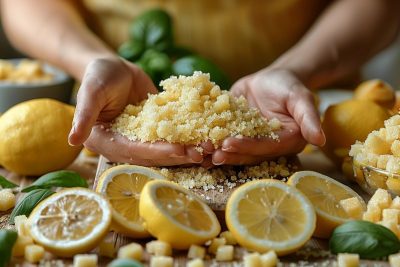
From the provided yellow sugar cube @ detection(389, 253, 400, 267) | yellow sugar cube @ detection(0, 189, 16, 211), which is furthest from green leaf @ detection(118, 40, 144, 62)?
yellow sugar cube @ detection(389, 253, 400, 267)

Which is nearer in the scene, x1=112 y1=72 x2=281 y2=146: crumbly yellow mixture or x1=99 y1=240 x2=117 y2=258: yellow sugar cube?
x1=99 y1=240 x2=117 y2=258: yellow sugar cube

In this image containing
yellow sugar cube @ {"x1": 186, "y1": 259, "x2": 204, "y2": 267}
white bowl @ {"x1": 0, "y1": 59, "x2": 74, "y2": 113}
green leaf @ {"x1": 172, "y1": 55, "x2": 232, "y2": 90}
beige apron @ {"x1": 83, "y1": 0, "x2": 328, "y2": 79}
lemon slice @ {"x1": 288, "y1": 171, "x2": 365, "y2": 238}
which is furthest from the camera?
beige apron @ {"x1": 83, "y1": 0, "x2": 328, "y2": 79}

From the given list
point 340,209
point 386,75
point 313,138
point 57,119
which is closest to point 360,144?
Result: point 313,138

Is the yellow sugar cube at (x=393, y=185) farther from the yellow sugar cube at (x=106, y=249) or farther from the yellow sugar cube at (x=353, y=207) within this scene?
the yellow sugar cube at (x=106, y=249)

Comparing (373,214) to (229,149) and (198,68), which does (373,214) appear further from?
(198,68)

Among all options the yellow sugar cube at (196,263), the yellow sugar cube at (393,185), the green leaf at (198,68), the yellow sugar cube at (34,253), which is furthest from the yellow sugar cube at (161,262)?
the green leaf at (198,68)

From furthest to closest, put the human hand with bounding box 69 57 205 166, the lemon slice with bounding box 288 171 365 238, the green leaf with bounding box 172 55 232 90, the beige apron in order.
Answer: the beige apron
the green leaf with bounding box 172 55 232 90
the human hand with bounding box 69 57 205 166
the lemon slice with bounding box 288 171 365 238

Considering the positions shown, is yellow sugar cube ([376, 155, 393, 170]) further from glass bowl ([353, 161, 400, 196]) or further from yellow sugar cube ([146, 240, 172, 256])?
yellow sugar cube ([146, 240, 172, 256])
